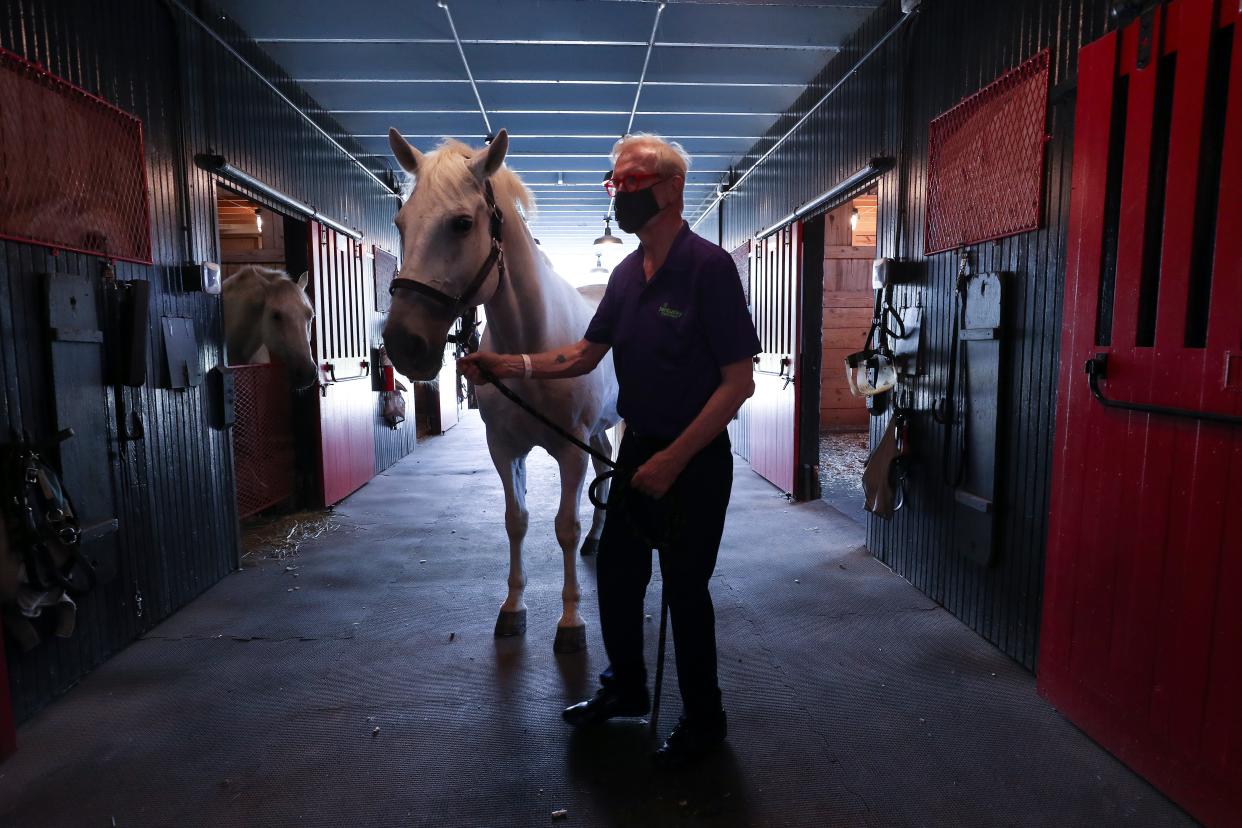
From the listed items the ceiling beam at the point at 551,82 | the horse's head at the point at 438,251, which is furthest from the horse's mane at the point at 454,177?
the ceiling beam at the point at 551,82

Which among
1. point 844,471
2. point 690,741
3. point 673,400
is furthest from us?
point 844,471

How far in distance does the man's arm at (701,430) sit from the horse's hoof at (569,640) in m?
1.13

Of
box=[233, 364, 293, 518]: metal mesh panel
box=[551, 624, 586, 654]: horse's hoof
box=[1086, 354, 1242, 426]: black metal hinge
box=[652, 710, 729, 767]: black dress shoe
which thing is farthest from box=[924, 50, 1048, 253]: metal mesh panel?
box=[233, 364, 293, 518]: metal mesh panel

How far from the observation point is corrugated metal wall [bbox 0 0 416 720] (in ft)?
6.56

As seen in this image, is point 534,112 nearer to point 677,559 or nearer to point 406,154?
point 406,154

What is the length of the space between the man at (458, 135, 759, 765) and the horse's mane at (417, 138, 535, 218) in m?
0.57

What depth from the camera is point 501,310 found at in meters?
2.25

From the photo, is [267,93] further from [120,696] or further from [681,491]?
[681,491]

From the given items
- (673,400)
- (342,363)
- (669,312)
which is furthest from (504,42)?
(673,400)

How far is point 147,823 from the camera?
1546 millimetres

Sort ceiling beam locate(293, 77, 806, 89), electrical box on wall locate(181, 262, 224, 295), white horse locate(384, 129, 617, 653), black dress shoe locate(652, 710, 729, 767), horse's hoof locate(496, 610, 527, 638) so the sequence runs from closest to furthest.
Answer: black dress shoe locate(652, 710, 729, 767), white horse locate(384, 129, 617, 653), horse's hoof locate(496, 610, 527, 638), electrical box on wall locate(181, 262, 224, 295), ceiling beam locate(293, 77, 806, 89)

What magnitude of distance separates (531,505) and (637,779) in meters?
3.02

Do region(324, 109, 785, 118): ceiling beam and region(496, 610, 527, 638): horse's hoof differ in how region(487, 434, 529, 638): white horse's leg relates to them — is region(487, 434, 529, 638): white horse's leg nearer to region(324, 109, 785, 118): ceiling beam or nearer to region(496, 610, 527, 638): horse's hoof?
region(496, 610, 527, 638): horse's hoof

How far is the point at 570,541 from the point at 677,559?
1024 mm
